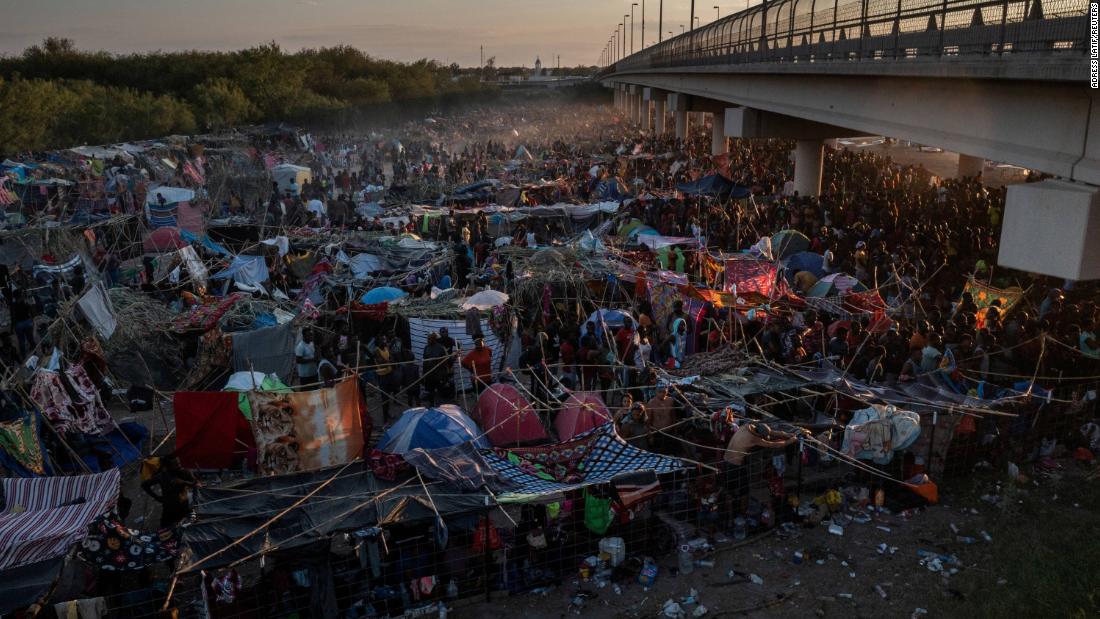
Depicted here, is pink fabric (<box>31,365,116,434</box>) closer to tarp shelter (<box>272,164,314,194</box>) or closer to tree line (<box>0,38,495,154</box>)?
tarp shelter (<box>272,164,314,194</box>)

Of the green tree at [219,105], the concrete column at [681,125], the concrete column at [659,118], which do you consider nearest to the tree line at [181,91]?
the green tree at [219,105]

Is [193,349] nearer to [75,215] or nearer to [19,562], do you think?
[19,562]

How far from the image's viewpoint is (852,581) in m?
7.93

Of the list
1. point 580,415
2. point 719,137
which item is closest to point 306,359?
point 580,415

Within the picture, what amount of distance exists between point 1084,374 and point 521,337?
759cm

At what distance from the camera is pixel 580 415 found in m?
9.48

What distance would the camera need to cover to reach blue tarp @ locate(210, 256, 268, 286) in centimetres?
1678

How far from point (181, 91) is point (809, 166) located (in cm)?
6191

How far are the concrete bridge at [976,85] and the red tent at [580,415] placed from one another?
205 inches

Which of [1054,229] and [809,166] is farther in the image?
[809,166]

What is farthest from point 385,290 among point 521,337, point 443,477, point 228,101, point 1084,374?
point 228,101

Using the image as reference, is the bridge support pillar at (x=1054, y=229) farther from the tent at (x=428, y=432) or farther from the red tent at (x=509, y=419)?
the tent at (x=428, y=432)

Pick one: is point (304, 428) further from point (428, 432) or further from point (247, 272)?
point (247, 272)

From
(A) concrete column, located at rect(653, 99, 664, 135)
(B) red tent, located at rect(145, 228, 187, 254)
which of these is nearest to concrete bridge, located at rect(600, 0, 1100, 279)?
(B) red tent, located at rect(145, 228, 187, 254)
